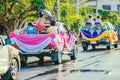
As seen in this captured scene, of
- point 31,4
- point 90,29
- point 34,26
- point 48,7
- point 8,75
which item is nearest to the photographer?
point 8,75

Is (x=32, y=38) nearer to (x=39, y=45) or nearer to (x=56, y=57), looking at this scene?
(x=39, y=45)

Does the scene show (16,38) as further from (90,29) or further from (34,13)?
(34,13)

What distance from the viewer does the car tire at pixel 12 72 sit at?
523 inches

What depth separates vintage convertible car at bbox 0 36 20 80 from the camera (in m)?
12.8

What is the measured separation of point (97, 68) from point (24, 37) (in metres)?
3.36

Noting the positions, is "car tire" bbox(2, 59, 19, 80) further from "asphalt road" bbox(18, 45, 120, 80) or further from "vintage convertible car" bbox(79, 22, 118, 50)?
"vintage convertible car" bbox(79, 22, 118, 50)

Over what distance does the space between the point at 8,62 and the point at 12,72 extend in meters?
0.72

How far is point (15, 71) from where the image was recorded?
46.0 feet

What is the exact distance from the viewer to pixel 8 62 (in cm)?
1316

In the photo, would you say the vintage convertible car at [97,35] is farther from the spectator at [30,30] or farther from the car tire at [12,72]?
the car tire at [12,72]

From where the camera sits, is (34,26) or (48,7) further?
(48,7)

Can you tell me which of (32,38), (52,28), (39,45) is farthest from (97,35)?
(39,45)

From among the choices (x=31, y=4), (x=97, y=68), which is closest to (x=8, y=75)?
(x=97, y=68)

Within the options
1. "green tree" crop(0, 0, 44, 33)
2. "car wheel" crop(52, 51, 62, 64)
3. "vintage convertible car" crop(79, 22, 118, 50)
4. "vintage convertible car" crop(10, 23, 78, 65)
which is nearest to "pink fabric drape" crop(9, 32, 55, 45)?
"vintage convertible car" crop(10, 23, 78, 65)
